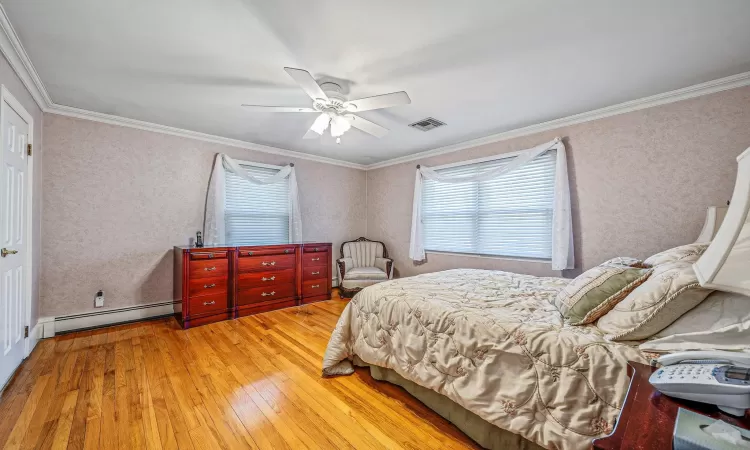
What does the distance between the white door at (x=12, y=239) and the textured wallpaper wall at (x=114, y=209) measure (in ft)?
1.94

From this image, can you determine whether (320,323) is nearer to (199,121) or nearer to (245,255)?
(245,255)

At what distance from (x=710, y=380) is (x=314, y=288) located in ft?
13.4

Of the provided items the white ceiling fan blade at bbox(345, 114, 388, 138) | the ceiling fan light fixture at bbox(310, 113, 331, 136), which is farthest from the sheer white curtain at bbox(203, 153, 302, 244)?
the white ceiling fan blade at bbox(345, 114, 388, 138)

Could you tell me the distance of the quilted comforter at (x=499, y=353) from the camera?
1232 mm

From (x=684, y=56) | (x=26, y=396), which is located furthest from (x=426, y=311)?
(x=26, y=396)

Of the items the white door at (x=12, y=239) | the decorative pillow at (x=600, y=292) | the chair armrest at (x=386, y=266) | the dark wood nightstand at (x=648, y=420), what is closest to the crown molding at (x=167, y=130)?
the white door at (x=12, y=239)

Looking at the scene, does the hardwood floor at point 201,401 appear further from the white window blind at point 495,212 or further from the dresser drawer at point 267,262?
the white window blind at point 495,212

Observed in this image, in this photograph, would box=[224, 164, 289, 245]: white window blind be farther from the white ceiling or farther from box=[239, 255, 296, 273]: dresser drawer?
the white ceiling

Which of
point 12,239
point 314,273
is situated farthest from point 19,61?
point 314,273

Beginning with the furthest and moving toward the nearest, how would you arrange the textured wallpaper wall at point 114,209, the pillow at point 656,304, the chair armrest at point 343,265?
the chair armrest at point 343,265
the textured wallpaper wall at point 114,209
the pillow at point 656,304

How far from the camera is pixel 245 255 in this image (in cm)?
372

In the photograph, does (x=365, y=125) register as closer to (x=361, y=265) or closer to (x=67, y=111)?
(x=361, y=265)

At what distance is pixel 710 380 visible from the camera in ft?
2.22

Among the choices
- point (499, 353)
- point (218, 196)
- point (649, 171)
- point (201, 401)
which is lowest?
point (201, 401)
